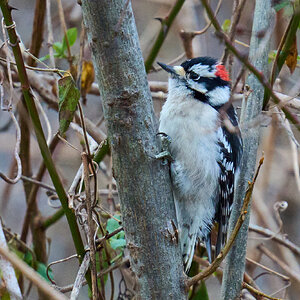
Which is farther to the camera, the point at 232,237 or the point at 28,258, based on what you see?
the point at 28,258

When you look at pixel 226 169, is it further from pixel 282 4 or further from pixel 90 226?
pixel 90 226

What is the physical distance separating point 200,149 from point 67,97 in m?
1.05

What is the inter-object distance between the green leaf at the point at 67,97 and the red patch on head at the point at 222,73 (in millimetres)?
1337

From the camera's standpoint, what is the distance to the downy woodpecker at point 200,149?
2.72 meters

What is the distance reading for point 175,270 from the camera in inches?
77.3

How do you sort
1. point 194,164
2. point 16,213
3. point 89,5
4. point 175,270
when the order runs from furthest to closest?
point 16,213
point 194,164
point 175,270
point 89,5

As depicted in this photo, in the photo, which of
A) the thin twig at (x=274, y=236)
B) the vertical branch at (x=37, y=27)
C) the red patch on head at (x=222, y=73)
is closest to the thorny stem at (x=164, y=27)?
the red patch on head at (x=222, y=73)

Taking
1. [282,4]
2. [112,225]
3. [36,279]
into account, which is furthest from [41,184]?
[36,279]

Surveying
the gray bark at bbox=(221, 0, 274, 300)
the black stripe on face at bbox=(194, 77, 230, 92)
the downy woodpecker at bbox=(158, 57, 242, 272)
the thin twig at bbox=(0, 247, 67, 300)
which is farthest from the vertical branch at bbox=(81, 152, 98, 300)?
Answer: the black stripe on face at bbox=(194, 77, 230, 92)

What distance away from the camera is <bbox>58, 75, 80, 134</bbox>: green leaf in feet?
6.21

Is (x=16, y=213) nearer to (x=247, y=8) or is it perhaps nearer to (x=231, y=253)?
(x=247, y=8)

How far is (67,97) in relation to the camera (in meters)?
1.93

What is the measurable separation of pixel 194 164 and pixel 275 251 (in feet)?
7.25

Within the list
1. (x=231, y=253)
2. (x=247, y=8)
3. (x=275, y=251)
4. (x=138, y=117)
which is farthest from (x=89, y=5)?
(x=275, y=251)
